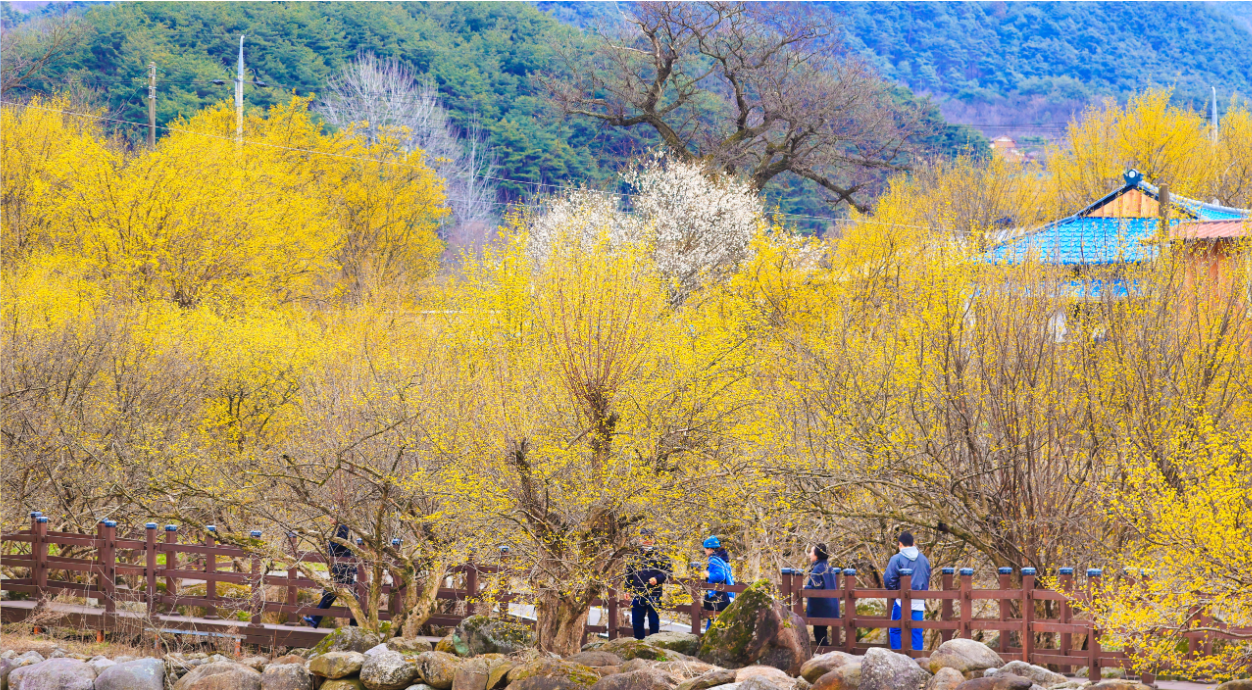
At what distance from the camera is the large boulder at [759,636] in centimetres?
1232

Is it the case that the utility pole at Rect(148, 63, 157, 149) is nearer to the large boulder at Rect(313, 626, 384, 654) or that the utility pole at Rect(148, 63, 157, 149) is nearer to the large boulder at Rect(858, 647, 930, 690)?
the large boulder at Rect(313, 626, 384, 654)

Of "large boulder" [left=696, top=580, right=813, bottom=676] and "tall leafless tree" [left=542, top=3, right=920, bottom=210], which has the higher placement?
"tall leafless tree" [left=542, top=3, right=920, bottom=210]

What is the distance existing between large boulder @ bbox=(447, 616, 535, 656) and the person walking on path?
1276 millimetres

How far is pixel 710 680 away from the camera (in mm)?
11664

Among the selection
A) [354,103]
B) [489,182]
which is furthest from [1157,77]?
[354,103]

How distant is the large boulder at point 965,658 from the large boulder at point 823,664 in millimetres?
780

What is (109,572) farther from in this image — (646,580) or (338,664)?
(646,580)

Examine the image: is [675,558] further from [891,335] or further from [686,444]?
[891,335]

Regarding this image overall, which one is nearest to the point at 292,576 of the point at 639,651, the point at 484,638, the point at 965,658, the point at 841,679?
the point at 484,638

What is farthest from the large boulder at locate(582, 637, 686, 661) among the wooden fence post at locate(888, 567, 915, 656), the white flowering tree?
the white flowering tree

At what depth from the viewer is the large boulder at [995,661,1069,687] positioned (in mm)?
10977

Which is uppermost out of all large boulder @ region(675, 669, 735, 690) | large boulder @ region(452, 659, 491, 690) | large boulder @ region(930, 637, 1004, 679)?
large boulder @ region(930, 637, 1004, 679)

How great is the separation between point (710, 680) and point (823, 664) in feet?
3.71

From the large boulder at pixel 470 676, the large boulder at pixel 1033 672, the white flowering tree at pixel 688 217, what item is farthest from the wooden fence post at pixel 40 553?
the white flowering tree at pixel 688 217
